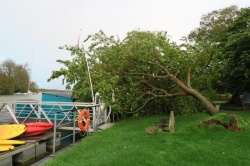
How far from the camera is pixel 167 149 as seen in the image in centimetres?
752

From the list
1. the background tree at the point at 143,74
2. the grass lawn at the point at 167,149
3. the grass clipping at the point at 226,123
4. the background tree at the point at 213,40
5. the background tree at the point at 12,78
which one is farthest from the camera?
the background tree at the point at 12,78

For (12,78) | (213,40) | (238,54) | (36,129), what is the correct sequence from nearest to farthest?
(36,129) < (238,54) < (213,40) < (12,78)

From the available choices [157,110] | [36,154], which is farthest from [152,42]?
[36,154]

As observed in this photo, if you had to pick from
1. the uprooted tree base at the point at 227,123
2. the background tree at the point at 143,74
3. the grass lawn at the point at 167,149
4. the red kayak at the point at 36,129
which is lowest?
the grass lawn at the point at 167,149

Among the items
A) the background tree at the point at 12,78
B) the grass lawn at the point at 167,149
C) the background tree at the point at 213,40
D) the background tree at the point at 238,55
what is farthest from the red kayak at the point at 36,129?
the background tree at the point at 12,78

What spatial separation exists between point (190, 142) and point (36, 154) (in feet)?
16.9

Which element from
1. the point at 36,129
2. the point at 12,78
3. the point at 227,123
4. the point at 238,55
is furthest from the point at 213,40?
the point at 12,78

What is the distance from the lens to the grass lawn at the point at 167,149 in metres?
6.59

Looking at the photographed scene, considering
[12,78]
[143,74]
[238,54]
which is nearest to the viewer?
[143,74]

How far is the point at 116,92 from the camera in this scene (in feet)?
44.8

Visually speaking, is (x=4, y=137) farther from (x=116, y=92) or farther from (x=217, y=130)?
(x=217, y=130)

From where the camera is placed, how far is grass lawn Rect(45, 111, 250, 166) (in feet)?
21.6

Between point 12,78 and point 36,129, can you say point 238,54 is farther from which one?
point 12,78

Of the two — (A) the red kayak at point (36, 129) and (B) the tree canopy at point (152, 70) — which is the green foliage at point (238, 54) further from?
(A) the red kayak at point (36, 129)
